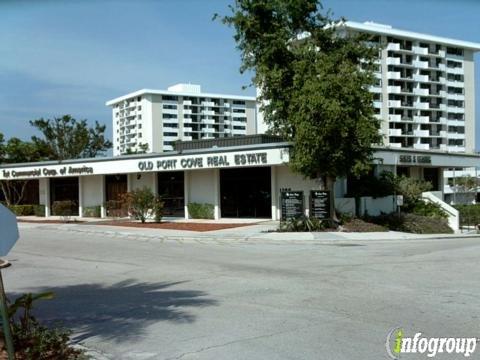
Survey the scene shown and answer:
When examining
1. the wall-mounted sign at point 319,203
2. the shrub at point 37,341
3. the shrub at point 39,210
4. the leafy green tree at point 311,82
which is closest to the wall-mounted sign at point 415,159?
the leafy green tree at point 311,82

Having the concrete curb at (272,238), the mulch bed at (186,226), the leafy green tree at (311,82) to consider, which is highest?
the leafy green tree at (311,82)

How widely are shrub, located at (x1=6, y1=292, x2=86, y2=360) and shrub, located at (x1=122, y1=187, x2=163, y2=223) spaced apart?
22.8 meters

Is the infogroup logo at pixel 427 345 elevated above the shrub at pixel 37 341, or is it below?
below

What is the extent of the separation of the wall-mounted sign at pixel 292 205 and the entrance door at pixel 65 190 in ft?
65.7

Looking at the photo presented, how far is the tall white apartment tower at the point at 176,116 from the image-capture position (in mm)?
143500

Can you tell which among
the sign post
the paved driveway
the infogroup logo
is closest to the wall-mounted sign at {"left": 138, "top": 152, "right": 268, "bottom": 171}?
the paved driveway

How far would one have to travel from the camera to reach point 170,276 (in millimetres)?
12344

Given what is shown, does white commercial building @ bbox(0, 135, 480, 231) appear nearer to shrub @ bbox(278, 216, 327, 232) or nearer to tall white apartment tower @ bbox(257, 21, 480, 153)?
shrub @ bbox(278, 216, 327, 232)

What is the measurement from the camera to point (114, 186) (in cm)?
3722

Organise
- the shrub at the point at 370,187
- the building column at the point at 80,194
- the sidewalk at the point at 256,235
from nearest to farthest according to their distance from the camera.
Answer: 1. the sidewalk at the point at 256,235
2. the shrub at the point at 370,187
3. the building column at the point at 80,194

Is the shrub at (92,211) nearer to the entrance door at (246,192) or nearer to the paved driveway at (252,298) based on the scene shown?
the entrance door at (246,192)

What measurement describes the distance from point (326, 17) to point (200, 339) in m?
22.0

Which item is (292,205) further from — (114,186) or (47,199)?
(47,199)

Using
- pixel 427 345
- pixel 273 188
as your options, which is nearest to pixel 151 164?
pixel 273 188
